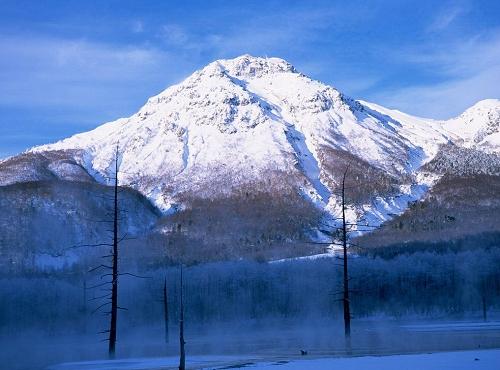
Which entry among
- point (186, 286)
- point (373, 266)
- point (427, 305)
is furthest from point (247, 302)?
point (427, 305)

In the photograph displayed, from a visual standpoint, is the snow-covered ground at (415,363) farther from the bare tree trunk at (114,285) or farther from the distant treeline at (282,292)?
the distant treeline at (282,292)

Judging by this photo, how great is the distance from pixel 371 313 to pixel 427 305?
9.13 m

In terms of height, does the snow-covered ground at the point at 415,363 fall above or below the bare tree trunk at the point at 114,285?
below

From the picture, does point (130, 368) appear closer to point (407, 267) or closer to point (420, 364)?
point (420, 364)

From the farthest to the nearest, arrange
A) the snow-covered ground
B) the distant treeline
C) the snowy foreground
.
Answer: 1. the distant treeline
2. the snowy foreground
3. the snow-covered ground

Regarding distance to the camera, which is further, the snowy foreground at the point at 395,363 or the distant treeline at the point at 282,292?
the distant treeline at the point at 282,292

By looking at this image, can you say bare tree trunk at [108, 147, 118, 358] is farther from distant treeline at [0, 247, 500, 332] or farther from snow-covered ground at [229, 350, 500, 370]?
distant treeline at [0, 247, 500, 332]

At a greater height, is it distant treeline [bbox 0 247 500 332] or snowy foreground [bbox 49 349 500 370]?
distant treeline [bbox 0 247 500 332]

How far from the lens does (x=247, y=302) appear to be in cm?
12600

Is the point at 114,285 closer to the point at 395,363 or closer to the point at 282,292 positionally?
the point at 395,363

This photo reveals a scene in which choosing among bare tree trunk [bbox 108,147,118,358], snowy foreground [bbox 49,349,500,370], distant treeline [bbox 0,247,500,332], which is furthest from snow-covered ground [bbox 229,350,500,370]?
distant treeline [bbox 0,247,500,332]

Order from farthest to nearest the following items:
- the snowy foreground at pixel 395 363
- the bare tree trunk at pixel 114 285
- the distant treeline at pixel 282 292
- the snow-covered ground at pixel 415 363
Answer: the distant treeline at pixel 282 292 < the bare tree trunk at pixel 114 285 < the snowy foreground at pixel 395 363 < the snow-covered ground at pixel 415 363

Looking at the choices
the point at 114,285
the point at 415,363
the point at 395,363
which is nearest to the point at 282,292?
the point at 114,285

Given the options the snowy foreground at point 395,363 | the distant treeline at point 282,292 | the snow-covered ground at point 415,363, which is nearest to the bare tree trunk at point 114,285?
the snowy foreground at point 395,363
